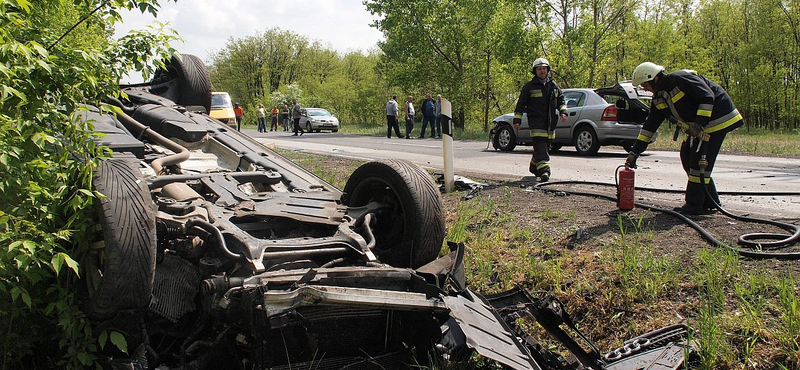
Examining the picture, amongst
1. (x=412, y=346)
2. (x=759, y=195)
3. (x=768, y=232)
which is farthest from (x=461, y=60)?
(x=412, y=346)

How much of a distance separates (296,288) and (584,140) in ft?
37.2

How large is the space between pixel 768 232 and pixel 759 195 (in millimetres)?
2148

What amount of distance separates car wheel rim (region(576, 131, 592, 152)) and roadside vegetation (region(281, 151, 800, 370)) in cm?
719

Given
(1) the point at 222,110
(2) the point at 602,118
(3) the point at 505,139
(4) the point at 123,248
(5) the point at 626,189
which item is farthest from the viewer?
(1) the point at 222,110

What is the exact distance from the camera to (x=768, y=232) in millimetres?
4543

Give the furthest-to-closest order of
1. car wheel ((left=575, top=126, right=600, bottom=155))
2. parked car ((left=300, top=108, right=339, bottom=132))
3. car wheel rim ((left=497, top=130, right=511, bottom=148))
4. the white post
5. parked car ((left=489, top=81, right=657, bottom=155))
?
1. parked car ((left=300, top=108, right=339, bottom=132))
2. car wheel rim ((left=497, top=130, right=511, bottom=148))
3. car wheel ((left=575, top=126, right=600, bottom=155))
4. parked car ((left=489, top=81, right=657, bottom=155))
5. the white post

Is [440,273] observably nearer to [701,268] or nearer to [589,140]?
[701,268]

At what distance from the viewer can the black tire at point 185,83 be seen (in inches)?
243

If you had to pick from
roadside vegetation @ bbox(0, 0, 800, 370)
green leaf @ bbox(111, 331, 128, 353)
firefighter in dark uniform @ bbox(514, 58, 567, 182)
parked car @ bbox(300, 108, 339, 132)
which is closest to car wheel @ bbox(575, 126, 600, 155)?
firefighter in dark uniform @ bbox(514, 58, 567, 182)

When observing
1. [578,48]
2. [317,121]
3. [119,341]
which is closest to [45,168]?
[119,341]

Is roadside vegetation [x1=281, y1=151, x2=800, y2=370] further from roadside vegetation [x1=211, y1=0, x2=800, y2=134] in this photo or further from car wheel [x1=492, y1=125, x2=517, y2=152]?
roadside vegetation [x1=211, y1=0, x2=800, y2=134]

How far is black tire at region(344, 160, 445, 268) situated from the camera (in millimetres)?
3746

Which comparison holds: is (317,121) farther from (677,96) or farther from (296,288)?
(296,288)

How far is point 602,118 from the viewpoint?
12.6 metres
